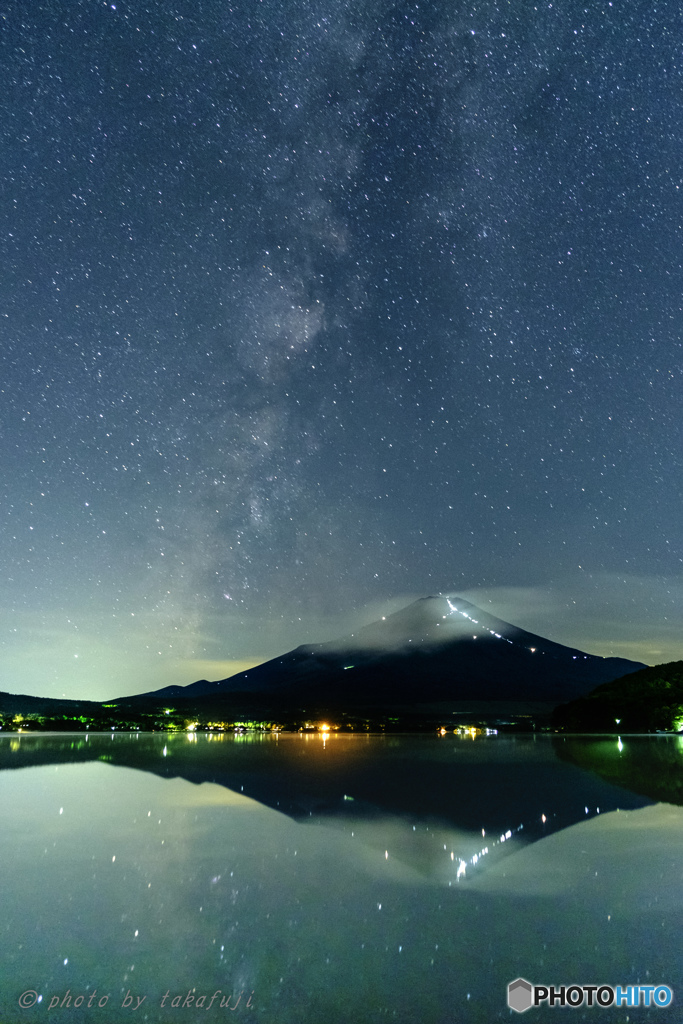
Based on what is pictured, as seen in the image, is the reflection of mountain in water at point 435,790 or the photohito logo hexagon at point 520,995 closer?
the photohito logo hexagon at point 520,995

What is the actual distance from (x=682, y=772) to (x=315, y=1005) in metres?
25.5

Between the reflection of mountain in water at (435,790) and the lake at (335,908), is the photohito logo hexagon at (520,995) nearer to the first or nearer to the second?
the lake at (335,908)

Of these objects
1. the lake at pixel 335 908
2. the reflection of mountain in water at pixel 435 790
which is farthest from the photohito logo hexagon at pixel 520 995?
the reflection of mountain in water at pixel 435 790

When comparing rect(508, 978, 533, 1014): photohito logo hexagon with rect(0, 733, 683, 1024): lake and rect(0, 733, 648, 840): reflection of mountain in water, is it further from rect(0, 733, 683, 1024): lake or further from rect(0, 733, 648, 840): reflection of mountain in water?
rect(0, 733, 648, 840): reflection of mountain in water

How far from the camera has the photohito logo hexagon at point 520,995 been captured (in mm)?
6180

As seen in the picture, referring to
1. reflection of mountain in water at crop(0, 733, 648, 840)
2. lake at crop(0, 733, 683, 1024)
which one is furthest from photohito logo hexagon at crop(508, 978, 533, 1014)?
reflection of mountain in water at crop(0, 733, 648, 840)

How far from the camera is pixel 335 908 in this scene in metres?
8.68

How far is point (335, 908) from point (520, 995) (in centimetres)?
299

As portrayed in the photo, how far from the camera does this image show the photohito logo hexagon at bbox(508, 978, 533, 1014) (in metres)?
6.18

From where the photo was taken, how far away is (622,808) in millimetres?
16734

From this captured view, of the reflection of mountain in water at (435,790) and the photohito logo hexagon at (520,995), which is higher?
the reflection of mountain in water at (435,790)

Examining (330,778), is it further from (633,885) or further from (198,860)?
(633,885)

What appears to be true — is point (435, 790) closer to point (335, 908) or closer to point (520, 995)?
point (335, 908)

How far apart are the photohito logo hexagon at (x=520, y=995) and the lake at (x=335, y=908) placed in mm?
89
